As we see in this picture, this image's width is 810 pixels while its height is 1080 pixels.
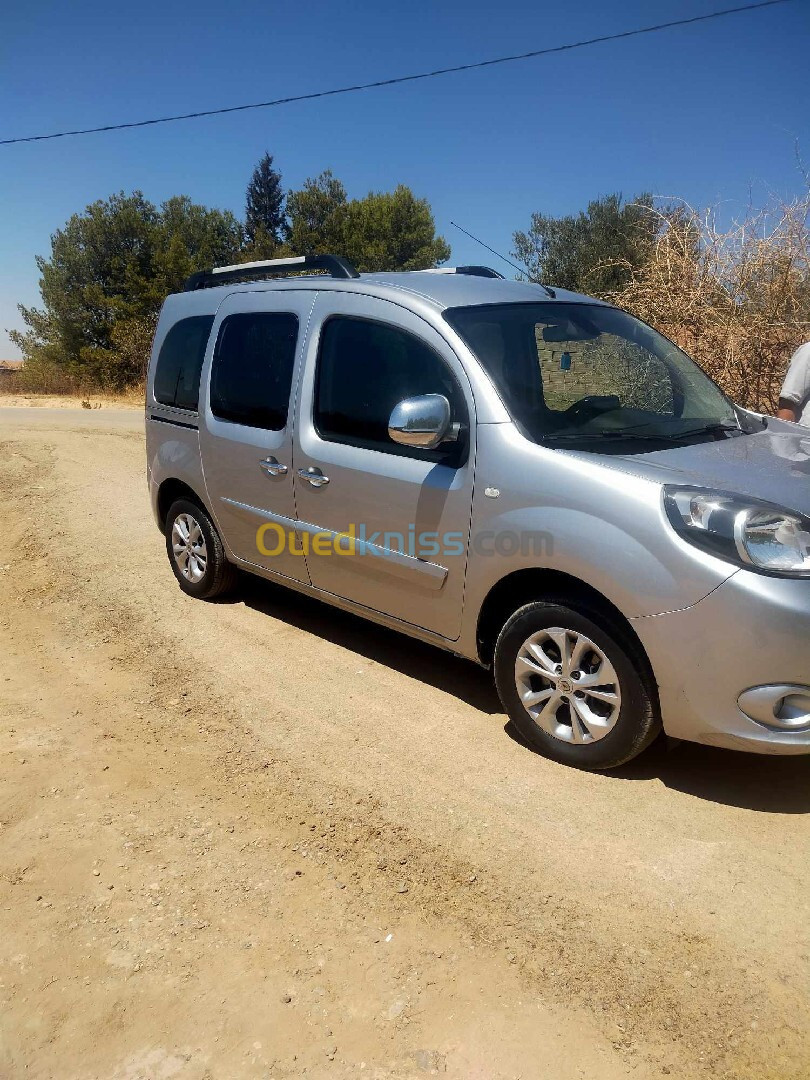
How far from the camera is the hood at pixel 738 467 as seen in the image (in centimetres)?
327

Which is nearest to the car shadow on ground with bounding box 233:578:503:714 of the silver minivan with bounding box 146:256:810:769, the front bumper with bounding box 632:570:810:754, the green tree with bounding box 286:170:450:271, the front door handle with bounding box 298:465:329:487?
the silver minivan with bounding box 146:256:810:769

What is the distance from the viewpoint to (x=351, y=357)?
4.39 metres

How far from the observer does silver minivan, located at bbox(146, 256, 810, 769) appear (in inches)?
123

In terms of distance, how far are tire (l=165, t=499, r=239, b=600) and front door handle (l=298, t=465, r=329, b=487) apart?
122 centimetres

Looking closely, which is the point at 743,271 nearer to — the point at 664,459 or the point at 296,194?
the point at 664,459

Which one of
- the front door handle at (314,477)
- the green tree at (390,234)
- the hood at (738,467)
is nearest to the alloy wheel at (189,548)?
the front door handle at (314,477)

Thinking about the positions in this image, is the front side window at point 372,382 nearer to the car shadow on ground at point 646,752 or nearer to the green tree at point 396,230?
the car shadow on ground at point 646,752

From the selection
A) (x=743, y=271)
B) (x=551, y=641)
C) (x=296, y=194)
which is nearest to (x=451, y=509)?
(x=551, y=641)

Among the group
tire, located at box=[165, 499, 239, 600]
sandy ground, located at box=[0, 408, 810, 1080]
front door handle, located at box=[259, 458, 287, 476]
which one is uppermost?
front door handle, located at box=[259, 458, 287, 476]

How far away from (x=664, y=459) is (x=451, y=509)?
908 millimetres

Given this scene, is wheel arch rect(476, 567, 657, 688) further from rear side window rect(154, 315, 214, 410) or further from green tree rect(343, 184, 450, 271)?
green tree rect(343, 184, 450, 271)

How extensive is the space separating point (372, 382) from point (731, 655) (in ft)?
6.89

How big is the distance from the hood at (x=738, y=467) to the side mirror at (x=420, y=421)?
2.27ft

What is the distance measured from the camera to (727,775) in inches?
142
